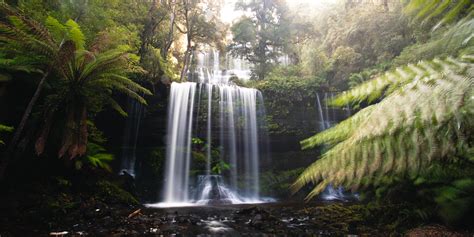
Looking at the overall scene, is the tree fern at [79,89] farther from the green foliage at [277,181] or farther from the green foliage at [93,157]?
the green foliage at [277,181]

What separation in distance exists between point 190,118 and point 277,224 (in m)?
6.63

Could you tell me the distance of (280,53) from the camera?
16.6 meters

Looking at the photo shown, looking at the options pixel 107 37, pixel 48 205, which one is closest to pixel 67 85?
pixel 107 37

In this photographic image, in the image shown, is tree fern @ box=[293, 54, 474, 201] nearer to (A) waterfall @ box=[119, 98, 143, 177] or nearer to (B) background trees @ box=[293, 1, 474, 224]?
(B) background trees @ box=[293, 1, 474, 224]

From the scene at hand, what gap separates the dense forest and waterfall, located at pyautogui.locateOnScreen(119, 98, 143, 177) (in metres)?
0.07

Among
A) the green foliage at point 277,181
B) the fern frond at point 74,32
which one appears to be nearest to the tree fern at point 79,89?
the fern frond at point 74,32

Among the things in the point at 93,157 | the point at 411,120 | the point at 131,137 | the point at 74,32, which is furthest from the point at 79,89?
the point at 131,137

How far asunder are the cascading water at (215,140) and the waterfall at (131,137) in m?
1.24

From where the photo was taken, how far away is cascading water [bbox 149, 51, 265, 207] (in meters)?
10.0

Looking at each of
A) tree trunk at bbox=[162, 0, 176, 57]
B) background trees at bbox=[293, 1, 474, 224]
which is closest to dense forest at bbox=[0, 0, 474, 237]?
background trees at bbox=[293, 1, 474, 224]

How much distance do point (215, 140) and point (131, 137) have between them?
329 centimetres

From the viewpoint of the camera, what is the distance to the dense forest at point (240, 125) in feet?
Answer: 5.25

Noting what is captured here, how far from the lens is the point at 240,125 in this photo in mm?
11258

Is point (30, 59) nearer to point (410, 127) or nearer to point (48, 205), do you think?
point (48, 205)
